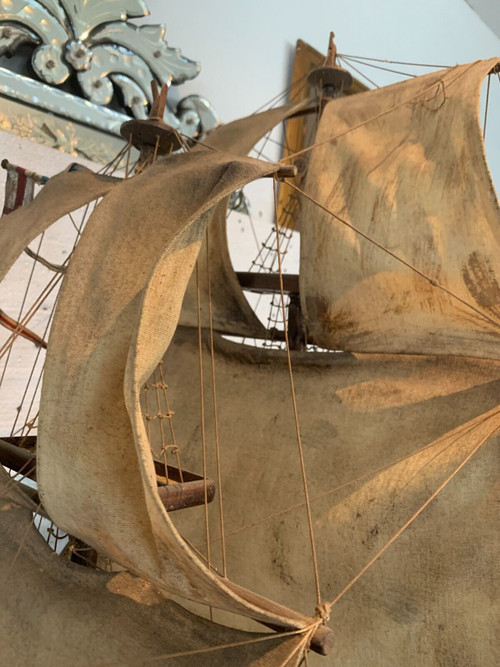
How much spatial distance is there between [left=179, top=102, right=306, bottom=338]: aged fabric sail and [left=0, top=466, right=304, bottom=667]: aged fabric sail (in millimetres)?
646

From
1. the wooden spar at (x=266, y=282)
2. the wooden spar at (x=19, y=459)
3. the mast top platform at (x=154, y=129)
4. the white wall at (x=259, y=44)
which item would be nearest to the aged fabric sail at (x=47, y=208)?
the mast top platform at (x=154, y=129)

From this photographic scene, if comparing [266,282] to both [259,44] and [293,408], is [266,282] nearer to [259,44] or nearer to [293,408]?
[293,408]

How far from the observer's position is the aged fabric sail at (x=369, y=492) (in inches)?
35.1

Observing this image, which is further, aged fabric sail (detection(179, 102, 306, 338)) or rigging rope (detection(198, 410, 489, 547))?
aged fabric sail (detection(179, 102, 306, 338))

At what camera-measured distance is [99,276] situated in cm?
70

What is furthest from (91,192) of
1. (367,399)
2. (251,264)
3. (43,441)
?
(251,264)

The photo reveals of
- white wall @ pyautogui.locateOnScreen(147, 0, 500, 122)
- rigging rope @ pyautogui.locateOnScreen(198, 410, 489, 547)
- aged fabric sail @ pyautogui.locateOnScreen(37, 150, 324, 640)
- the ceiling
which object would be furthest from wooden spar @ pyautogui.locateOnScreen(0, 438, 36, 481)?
the ceiling

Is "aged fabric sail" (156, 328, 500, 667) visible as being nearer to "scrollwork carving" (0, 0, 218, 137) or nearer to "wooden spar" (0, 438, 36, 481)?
"wooden spar" (0, 438, 36, 481)

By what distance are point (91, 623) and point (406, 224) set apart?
74cm

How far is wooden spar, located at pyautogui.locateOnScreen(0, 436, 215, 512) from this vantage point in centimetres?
70

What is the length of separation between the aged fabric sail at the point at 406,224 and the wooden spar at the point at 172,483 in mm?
485

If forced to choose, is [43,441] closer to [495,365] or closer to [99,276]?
[99,276]

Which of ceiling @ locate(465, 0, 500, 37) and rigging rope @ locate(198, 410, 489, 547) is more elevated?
ceiling @ locate(465, 0, 500, 37)

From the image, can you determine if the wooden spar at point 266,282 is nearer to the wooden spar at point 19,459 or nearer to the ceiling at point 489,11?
the wooden spar at point 19,459
